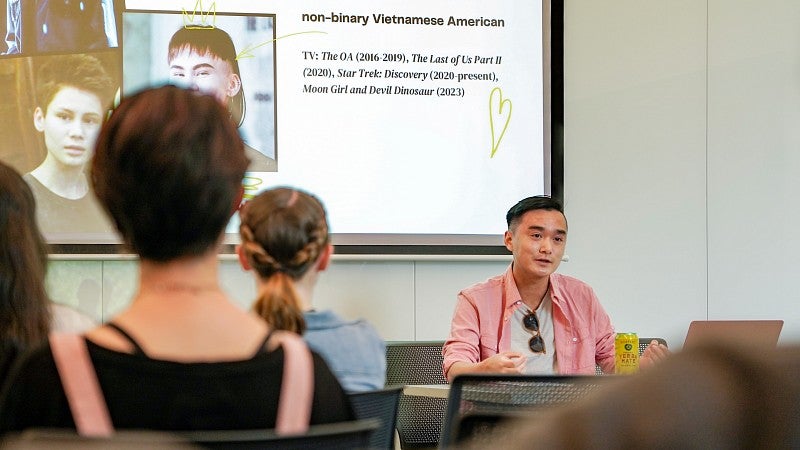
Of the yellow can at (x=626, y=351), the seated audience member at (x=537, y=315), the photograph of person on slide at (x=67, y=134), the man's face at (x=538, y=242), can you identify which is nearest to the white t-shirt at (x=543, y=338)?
the seated audience member at (x=537, y=315)

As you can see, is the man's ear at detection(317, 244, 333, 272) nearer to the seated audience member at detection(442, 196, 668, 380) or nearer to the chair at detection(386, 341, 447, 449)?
the seated audience member at detection(442, 196, 668, 380)

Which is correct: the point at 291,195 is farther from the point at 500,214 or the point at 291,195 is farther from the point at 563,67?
the point at 563,67

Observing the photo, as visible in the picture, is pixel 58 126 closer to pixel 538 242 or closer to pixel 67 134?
pixel 67 134

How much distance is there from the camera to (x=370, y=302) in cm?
450

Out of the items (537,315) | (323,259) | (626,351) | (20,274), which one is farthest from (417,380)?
(20,274)

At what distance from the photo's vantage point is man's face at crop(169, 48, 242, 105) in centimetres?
433

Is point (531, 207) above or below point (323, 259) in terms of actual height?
above

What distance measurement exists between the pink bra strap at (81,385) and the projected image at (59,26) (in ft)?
11.1

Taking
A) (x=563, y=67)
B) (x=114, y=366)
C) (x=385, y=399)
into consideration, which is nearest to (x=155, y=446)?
(x=114, y=366)

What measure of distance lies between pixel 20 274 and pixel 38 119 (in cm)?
252

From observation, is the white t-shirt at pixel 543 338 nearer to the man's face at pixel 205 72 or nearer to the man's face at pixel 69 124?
the man's face at pixel 205 72

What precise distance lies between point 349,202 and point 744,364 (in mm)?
4169

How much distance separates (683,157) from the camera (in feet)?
15.6

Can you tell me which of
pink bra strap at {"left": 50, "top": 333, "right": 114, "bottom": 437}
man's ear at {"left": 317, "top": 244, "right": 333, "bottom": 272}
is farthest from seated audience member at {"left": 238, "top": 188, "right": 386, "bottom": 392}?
pink bra strap at {"left": 50, "top": 333, "right": 114, "bottom": 437}
